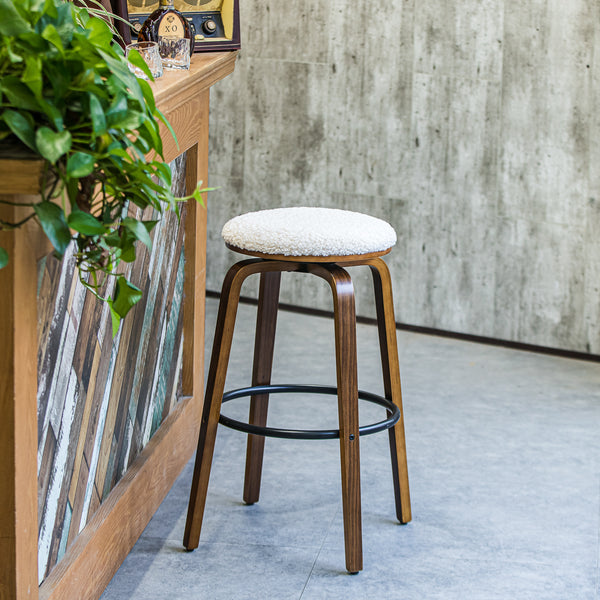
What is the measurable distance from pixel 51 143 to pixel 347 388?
1085 millimetres

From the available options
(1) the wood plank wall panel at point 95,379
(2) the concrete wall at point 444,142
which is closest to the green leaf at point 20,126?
(1) the wood plank wall panel at point 95,379

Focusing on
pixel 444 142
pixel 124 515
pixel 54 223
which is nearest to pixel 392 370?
pixel 124 515

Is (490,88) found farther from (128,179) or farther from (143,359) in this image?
(128,179)

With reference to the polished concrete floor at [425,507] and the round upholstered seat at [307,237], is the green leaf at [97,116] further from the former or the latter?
the polished concrete floor at [425,507]

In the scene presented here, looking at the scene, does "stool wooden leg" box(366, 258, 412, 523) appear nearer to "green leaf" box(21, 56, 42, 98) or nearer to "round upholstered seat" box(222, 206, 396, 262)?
"round upholstered seat" box(222, 206, 396, 262)

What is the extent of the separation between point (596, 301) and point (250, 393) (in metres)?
1.93

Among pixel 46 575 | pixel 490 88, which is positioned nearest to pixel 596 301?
pixel 490 88

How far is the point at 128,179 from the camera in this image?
56.1 inches

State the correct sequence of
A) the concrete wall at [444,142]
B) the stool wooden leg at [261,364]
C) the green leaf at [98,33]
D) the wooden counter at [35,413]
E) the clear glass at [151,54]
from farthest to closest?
the concrete wall at [444,142]
the stool wooden leg at [261,364]
the clear glass at [151,54]
the wooden counter at [35,413]
the green leaf at [98,33]

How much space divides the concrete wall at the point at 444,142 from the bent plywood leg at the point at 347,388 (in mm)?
1979

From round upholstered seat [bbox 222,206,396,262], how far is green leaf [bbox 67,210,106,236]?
2.58 feet

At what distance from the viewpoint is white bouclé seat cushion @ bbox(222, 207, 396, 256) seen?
2.09 m

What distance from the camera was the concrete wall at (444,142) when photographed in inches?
150

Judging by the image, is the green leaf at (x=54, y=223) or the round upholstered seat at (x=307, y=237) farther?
the round upholstered seat at (x=307, y=237)
